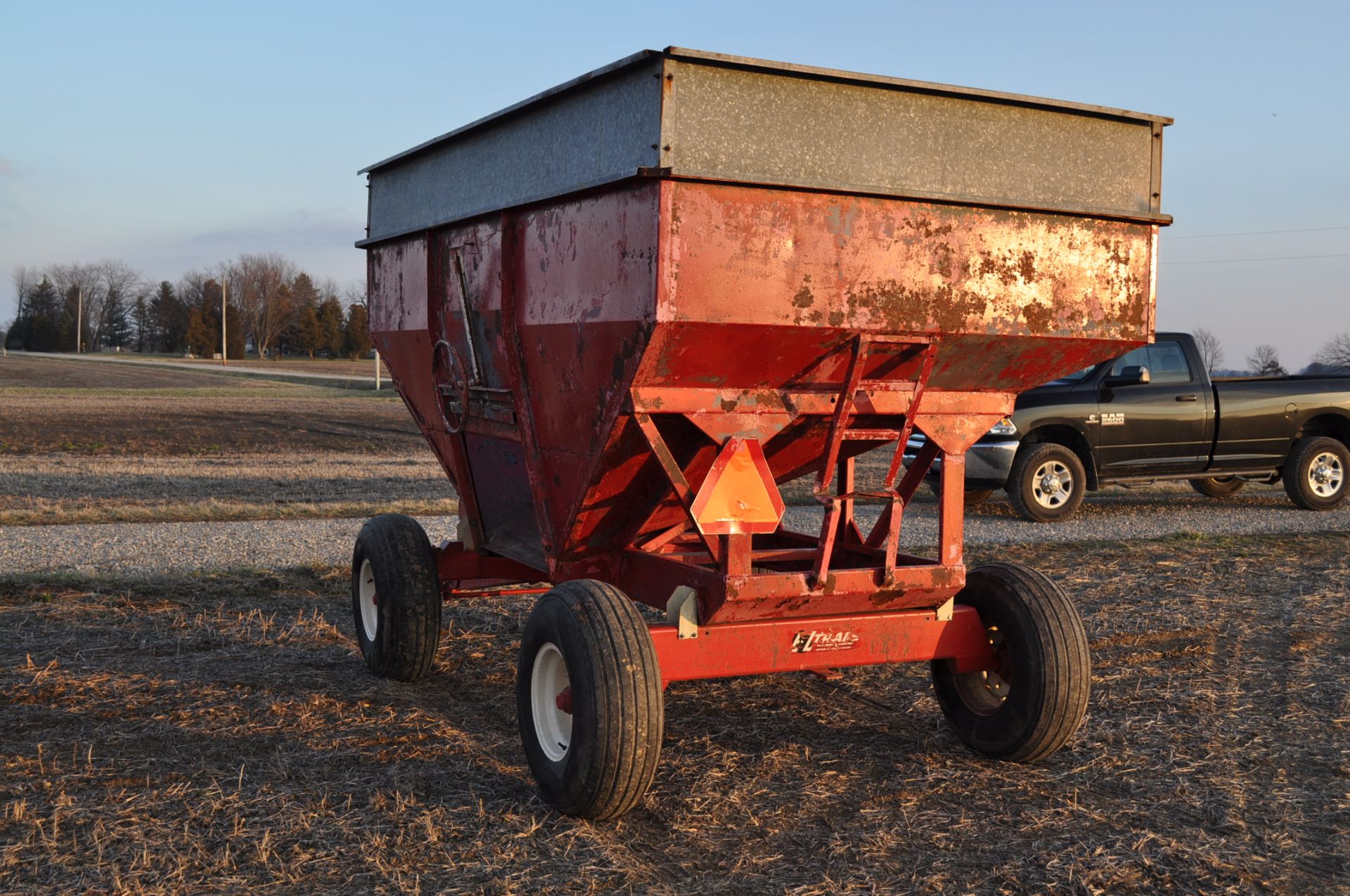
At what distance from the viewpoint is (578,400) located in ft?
15.5

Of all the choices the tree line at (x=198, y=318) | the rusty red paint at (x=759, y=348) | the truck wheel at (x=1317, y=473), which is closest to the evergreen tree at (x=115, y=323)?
the tree line at (x=198, y=318)

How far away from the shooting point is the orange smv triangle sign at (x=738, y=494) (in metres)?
4.43

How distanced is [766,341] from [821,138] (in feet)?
2.37

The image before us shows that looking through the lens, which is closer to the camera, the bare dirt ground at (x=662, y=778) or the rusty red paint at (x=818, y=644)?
the bare dirt ground at (x=662, y=778)

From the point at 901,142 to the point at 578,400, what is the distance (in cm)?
152

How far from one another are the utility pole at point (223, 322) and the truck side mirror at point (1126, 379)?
249 ft

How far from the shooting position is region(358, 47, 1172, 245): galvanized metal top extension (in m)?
4.06

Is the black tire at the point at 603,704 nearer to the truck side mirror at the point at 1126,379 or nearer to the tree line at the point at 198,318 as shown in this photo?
the truck side mirror at the point at 1126,379

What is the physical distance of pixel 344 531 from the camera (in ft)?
35.9

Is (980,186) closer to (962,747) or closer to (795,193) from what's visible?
(795,193)

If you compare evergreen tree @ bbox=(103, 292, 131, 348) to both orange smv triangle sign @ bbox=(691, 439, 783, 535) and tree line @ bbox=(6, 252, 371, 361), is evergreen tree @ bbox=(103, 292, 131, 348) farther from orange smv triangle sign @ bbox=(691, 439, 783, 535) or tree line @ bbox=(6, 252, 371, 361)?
orange smv triangle sign @ bbox=(691, 439, 783, 535)

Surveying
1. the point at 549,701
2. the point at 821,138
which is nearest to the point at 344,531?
the point at 549,701

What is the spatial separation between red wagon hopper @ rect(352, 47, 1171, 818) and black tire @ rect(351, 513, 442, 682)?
0.98 m

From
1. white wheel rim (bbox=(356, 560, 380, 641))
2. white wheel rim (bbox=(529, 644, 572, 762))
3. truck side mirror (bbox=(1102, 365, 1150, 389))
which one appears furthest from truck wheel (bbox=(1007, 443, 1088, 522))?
white wheel rim (bbox=(529, 644, 572, 762))
